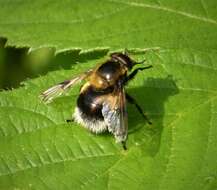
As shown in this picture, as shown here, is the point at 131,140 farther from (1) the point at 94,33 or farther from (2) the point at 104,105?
(1) the point at 94,33

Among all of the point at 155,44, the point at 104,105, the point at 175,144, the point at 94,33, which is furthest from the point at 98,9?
the point at 175,144

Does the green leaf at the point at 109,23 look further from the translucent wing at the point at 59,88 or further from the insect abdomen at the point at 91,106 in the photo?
the insect abdomen at the point at 91,106

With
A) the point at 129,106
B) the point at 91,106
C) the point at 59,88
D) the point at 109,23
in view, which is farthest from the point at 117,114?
the point at 109,23

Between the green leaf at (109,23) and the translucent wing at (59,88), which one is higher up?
the green leaf at (109,23)

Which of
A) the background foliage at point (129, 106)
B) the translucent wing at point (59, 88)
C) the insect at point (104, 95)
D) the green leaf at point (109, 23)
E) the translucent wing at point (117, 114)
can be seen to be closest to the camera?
the background foliage at point (129, 106)

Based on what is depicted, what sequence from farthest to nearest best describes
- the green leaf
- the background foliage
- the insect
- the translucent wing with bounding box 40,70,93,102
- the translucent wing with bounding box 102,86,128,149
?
the green leaf < the translucent wing with bounding box 40,70,93,102 < the insect < the translucent wing with bounding box 102,86,128,149 < the background foliage

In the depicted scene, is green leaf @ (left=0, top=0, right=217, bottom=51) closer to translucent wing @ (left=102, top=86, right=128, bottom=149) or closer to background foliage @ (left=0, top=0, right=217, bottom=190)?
background foliage @ (left=0, top=0, right=217, bottom=190)

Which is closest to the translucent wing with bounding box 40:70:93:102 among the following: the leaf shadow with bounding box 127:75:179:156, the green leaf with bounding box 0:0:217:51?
the green leaf with bounding box 0:0:217:51

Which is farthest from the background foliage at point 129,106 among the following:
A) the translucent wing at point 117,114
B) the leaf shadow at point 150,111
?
the translucent wing at point 117,114
